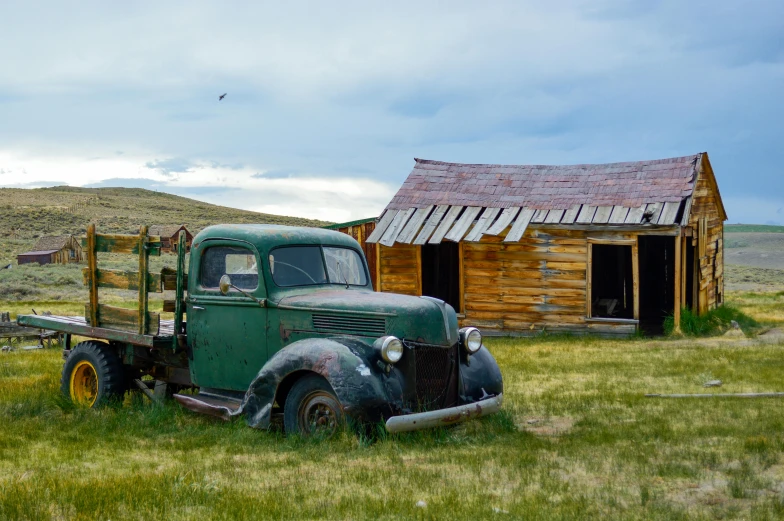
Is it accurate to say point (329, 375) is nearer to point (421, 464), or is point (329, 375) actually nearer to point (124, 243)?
point (421, 464)

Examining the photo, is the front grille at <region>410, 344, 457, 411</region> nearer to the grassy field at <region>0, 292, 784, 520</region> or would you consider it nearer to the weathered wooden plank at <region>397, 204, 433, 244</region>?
the grassy field at <region>0, 292, 784, 520</region>

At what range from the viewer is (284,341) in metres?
7.70

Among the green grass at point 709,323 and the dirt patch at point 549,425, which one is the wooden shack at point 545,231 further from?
the dirt patch at point 549,425

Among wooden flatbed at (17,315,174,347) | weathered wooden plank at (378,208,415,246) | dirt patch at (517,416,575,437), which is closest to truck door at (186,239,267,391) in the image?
wooden flatbed at (17,315,174,347)

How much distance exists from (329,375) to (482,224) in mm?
12235

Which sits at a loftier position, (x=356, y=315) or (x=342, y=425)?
(x=356, y=315)

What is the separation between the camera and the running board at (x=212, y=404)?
25.5 ft

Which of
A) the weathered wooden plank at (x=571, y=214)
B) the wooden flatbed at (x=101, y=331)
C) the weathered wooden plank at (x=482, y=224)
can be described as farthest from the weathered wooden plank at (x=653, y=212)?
the wooden flatbed at (x=101, y=331)

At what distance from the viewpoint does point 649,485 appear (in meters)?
5.92

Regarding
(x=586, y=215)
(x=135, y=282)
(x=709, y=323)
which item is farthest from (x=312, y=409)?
(x=709, y=323)

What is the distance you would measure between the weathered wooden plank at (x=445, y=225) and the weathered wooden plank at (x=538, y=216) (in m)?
1.87

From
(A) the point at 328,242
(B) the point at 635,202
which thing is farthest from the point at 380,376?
(B) the point at 635,202

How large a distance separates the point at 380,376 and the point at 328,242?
6.31 feet

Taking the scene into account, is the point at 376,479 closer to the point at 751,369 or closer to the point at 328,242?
the point at 328,242
